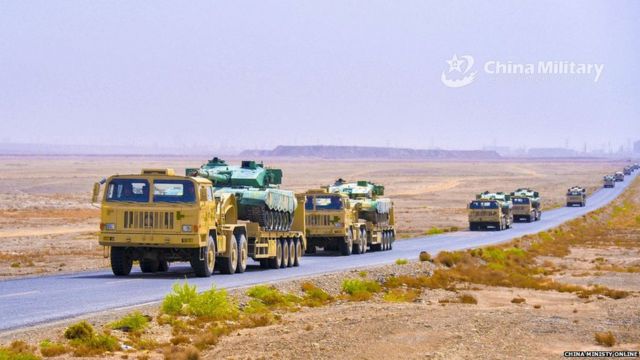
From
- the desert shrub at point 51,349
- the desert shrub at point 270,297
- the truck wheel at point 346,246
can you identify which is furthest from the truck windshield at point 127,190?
the truck wheel at point 346,246

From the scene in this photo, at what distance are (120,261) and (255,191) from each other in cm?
573

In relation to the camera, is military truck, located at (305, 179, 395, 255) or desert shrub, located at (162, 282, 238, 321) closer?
desert shrub, located at (162, 282, 238, 321)

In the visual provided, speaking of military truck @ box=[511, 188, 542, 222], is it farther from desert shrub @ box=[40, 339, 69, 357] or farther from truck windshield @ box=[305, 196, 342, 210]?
desert shrub @ box=[40, 339, 69, 357]

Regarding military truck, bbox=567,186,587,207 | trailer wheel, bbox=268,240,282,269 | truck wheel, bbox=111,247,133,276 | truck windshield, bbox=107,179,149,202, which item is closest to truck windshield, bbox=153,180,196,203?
truck windshield, bbox=107,179,149,202

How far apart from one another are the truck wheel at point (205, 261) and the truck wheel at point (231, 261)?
4.00 ft

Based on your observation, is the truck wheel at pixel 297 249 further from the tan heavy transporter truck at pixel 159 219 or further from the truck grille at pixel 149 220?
the truck grille at pixel 149 220

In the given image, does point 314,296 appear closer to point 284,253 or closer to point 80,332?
point 284,253

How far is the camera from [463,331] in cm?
2066

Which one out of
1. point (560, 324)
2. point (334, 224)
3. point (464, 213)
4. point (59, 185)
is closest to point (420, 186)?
point (59, 185)

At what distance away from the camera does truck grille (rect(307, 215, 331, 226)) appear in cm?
5134

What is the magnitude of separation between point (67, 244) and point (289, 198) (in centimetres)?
2256

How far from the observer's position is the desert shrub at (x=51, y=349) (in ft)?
57.0

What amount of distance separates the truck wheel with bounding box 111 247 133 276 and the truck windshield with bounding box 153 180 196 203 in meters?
2.01

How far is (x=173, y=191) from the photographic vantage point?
32.3 m
